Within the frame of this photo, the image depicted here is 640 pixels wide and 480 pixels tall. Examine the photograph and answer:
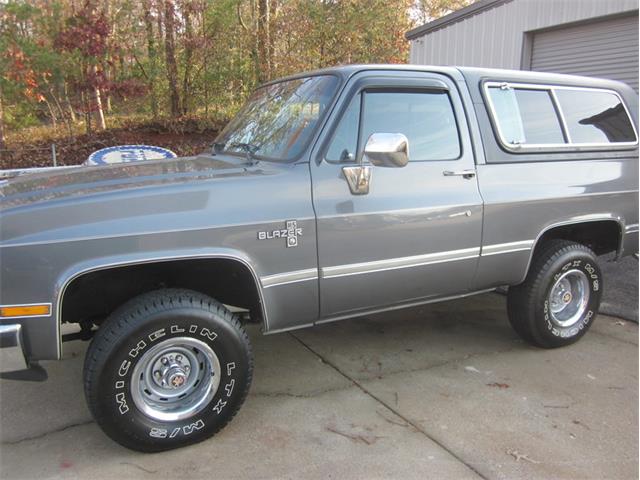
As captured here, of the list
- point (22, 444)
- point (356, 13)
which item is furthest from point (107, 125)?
point (22, 444)

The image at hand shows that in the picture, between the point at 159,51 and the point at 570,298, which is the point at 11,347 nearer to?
the point at 570,298

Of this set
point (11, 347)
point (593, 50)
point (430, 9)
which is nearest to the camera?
point (11, 347)

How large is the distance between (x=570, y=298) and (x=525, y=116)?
4.90ft

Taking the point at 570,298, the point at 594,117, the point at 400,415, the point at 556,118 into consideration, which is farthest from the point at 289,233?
the point at 594,117

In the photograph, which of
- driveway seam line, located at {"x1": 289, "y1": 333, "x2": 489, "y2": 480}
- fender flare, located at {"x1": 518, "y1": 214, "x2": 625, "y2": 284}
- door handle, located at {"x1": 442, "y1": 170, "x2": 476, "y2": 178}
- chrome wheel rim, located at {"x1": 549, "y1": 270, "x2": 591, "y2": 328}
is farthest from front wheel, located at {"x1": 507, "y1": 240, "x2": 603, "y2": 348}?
driveway seam line, located at {"x1": 289, "y1": 333, "x2": 489, "y2": 480}

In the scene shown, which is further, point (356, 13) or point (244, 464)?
point (356, 13)

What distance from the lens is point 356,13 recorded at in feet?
49.0

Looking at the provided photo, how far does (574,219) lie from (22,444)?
385 centimetres

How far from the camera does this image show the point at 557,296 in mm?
4219

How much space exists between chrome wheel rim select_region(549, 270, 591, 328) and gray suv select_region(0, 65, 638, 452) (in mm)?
16

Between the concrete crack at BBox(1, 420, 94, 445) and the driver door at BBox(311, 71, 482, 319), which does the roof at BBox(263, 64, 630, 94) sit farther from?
the concrete crack at BBox(1, 420, 94, 445)

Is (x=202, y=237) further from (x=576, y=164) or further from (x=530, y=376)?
(x=576, y=164)

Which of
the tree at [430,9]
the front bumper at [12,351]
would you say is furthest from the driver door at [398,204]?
the tree at [430,9]

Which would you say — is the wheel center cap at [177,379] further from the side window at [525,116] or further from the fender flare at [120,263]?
the side window at [525,116]
